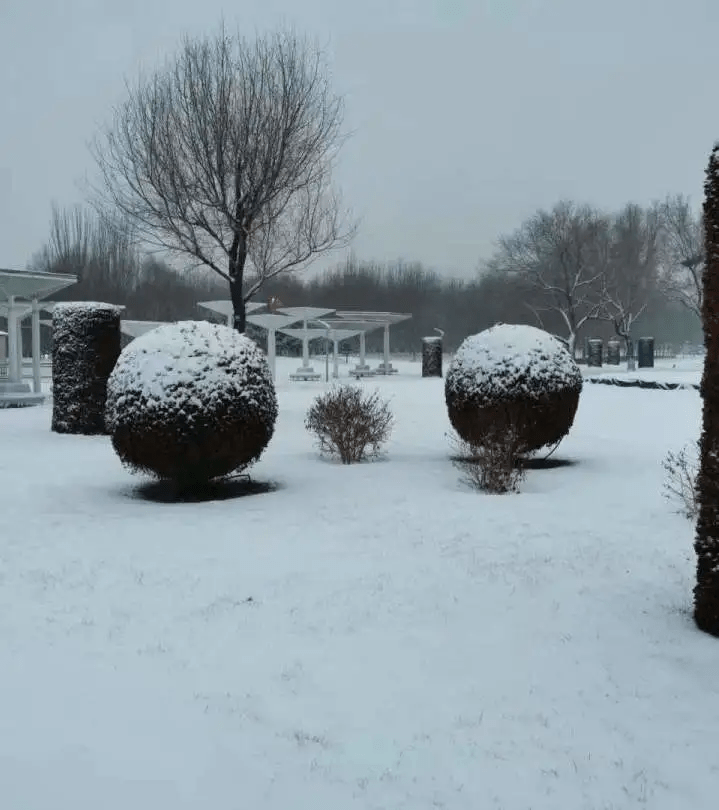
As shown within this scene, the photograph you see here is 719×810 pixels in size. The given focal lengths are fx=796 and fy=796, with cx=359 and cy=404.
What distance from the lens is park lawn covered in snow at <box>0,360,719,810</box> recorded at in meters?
2.92

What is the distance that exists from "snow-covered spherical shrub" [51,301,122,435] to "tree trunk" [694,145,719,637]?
419 inches

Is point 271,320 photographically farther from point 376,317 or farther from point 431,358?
point 431,358

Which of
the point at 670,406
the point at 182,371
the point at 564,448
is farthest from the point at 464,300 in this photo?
the point at 182,371

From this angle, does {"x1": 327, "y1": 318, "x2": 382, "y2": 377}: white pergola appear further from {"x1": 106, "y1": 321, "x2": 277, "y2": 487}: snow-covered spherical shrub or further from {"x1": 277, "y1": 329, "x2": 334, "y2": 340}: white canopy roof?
{"x1": 106, "y1": 321, "x2": 277, "y2": 487}: snow-covered spherical shrub

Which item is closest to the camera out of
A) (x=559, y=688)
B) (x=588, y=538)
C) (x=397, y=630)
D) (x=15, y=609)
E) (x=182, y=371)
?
(x=559, y=688)

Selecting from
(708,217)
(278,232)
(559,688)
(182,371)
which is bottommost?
(559,688)

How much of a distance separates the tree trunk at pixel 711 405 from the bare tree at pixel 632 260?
42.0m

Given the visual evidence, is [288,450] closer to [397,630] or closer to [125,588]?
[125,588]

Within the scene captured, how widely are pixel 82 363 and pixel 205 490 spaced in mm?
5799

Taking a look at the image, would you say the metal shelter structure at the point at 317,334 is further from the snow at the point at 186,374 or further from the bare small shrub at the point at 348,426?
the snow at the point at 186,374

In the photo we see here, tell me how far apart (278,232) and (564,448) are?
31.7ft

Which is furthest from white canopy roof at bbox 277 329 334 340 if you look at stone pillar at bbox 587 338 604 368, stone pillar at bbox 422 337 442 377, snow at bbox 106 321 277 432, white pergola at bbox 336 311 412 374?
snow at bbox 106 321 277 432

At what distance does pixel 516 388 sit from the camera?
9.11m

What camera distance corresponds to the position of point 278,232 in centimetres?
1830
